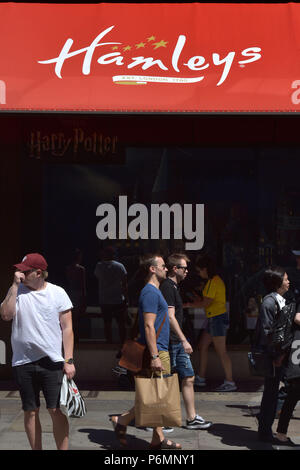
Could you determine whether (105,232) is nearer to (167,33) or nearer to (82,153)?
(82,153)

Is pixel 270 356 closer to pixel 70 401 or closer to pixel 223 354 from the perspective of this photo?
pixel 70 401

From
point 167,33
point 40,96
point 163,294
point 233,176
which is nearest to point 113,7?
point 167,33

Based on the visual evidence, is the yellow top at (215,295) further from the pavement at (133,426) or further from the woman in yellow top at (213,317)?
the pavement at (133,426)

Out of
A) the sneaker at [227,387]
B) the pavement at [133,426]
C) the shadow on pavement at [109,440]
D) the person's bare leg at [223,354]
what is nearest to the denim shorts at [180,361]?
the pavement at [133,426]

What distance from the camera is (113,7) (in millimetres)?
10055

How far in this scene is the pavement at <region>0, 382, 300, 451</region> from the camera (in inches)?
299

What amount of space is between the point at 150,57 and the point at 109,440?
15.6 feet

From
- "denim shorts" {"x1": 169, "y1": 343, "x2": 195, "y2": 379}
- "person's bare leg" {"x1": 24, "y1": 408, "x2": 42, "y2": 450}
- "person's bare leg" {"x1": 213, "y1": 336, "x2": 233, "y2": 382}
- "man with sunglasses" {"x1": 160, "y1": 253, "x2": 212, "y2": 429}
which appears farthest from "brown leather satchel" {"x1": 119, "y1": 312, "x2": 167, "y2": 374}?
"person's bare leg" {"x1": 213, "y1": 336, "x2": 233, "y2": 382}

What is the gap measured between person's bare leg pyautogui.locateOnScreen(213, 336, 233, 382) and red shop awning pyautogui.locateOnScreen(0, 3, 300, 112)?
10.8 feet

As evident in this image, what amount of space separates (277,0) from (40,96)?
3.69m

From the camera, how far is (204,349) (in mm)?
10664

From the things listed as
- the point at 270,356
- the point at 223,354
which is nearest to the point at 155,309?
the point at 270,356

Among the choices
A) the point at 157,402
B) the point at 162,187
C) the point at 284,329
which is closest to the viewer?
the point at 157,402

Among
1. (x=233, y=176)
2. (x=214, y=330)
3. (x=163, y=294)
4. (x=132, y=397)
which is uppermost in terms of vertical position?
(x=233, y=176)
